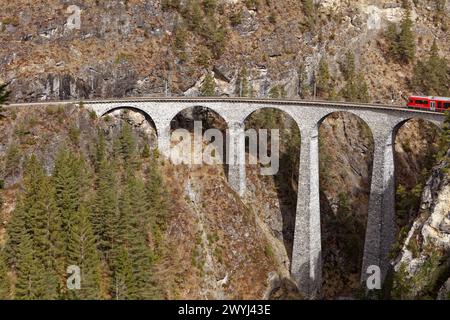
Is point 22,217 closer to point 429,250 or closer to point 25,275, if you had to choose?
point 25,275

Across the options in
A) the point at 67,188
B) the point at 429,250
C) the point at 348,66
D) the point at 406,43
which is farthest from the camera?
the point at 406,43

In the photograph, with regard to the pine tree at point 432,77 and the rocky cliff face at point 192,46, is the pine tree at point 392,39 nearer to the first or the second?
the rocky cliff face at point 192,46

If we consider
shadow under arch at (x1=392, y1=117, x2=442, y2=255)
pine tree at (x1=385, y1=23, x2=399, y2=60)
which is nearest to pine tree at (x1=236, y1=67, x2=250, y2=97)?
shadow under arch at (x1=392, y1=117, x2=442, y2=255)

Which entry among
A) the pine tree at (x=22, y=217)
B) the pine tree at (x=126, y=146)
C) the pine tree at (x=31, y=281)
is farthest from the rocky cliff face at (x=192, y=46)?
the pine tree at (x=31, y=281)

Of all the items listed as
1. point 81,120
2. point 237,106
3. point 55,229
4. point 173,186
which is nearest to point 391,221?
point 237,106

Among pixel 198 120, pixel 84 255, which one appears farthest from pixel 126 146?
pixel 84 255

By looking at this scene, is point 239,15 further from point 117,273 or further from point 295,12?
point 117,273

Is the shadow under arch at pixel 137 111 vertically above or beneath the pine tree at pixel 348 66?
beneath
